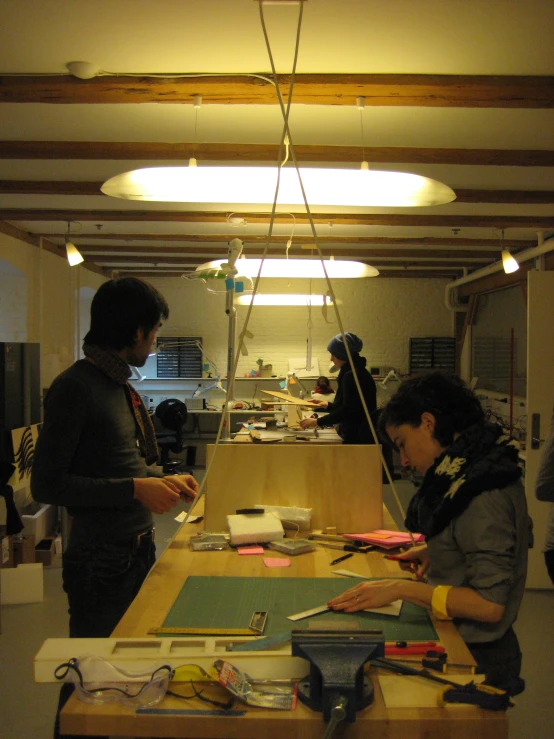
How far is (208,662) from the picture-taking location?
1.31 m

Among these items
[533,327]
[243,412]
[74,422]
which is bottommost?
[243,412]

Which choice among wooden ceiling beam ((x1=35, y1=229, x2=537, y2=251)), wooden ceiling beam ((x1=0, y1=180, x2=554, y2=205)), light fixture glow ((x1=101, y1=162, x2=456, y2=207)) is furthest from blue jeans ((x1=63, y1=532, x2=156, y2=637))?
wooden ceiling beam ((x1=35, y1=229, x2=537, y2=251))

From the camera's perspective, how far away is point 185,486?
203 centimetres

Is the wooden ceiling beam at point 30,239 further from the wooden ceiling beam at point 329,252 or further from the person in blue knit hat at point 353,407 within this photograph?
the person in blue knit hat at point 353,407

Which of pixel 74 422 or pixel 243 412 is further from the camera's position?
pixel 243 412

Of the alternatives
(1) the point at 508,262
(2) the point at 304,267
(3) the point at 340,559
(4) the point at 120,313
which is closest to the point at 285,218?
(2) the point at 304,267

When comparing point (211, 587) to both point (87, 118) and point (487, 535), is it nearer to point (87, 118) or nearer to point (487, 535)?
point (487, 535)

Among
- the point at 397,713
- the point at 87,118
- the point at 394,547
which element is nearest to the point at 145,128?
the point at 87,118

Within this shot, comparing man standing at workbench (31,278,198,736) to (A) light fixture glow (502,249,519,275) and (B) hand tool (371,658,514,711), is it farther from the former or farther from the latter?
(A) light fixture glow (502,249,519,275)

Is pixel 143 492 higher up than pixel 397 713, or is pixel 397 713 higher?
pixel 143 492

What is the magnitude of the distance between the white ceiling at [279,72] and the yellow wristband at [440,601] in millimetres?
1796

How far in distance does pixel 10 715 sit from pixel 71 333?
16.7 feet

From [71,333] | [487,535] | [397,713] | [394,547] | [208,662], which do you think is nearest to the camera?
[397,713]

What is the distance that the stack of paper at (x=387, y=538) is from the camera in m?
2.16
